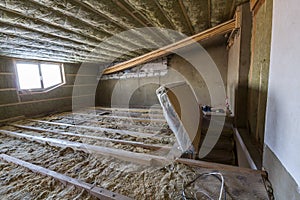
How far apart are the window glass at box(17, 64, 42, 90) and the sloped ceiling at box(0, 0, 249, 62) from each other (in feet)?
3.07

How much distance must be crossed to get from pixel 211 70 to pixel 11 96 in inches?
228

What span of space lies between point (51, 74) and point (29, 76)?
672 millimetres

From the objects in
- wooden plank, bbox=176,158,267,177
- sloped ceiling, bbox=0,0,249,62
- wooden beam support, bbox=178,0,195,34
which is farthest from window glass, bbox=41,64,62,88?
wooden plank, bbox=176,158,267,177

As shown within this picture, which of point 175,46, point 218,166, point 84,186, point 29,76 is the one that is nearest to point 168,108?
point 218,166

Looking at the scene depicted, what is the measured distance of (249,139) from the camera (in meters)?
2.04

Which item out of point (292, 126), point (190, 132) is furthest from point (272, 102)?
point (190, 132)

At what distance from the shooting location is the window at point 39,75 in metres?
4.30

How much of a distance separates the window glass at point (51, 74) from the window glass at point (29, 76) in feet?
0.62

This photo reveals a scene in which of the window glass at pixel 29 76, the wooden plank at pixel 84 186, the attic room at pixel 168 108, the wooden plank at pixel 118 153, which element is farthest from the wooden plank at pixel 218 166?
the window glass at pixel 29 76

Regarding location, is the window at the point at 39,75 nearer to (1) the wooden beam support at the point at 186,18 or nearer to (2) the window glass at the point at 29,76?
(2) the window glass at the point at 29,76

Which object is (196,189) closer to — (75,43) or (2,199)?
(2,199)

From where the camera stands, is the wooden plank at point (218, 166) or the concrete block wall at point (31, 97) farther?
the concrete block wall at point (31, 97)

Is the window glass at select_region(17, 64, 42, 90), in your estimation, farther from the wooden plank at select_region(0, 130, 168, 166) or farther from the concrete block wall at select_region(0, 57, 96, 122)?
the wooden plank at select_region(0, 130, 168, 166)

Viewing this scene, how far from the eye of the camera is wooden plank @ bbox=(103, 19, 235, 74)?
9.53ft
